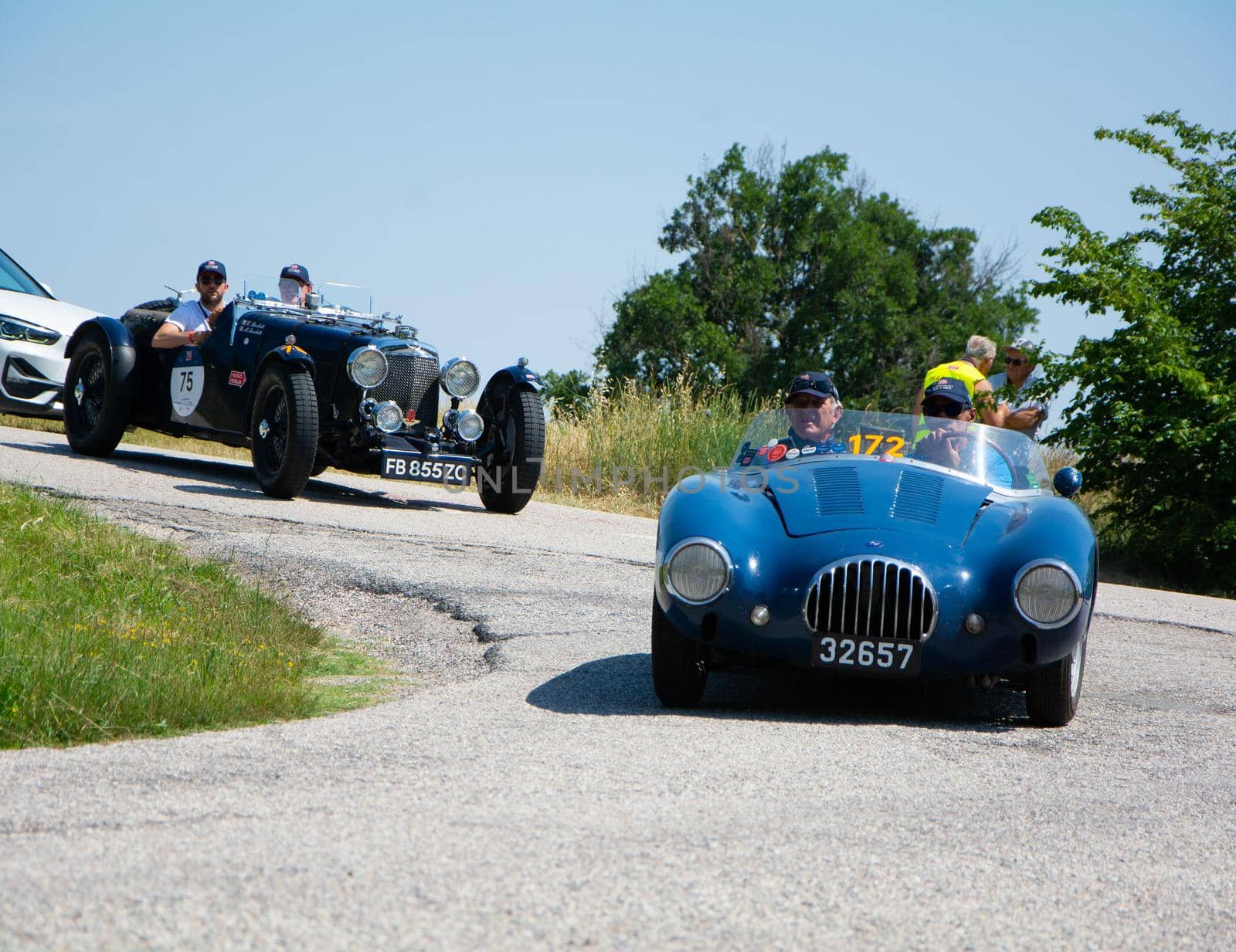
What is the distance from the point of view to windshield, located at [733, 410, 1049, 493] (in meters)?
5.42

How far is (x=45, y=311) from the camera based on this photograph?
1304cm

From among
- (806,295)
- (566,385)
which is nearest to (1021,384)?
(566,385)

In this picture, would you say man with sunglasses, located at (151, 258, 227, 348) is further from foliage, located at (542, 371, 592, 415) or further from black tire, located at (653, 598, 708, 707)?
foliage, located at (542, 371, 592, 415)

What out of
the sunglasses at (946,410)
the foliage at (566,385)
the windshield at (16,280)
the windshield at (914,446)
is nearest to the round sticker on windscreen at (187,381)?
the windshield at (16,280)

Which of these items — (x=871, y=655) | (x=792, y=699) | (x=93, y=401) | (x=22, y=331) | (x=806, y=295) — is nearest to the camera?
(x=871, y=655)

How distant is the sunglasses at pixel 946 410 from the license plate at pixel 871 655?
1.85 m

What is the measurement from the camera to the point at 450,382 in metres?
11.2

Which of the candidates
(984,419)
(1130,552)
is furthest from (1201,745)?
(1130,552)

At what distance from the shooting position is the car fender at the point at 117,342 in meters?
11.8

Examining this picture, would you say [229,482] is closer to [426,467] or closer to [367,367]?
[367,367]

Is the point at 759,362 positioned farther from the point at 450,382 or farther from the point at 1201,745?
the point at 1201,745

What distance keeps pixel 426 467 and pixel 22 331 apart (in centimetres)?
474

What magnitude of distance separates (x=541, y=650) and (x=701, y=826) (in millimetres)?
2780

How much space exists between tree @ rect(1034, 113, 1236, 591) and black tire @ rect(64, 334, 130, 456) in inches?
344
